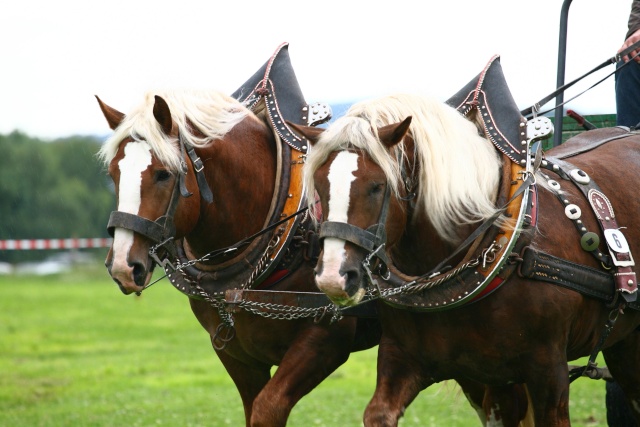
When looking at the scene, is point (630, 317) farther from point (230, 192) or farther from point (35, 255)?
point (35, 255)

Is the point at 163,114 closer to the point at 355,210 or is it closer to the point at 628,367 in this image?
the point at 355,210

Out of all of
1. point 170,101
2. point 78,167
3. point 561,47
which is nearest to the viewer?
point 170,101

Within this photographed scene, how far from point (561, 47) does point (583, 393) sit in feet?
14.9

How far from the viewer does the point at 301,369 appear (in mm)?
4523

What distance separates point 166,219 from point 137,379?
821cm

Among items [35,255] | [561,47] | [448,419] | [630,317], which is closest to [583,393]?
[448,419]

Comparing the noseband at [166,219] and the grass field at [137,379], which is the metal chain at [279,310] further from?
the grass field at [137,379]

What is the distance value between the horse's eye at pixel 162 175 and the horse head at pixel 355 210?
0.67 meters

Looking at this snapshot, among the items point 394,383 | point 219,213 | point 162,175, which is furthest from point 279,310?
point 162,175

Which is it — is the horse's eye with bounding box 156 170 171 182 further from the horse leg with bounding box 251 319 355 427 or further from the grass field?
the grass field

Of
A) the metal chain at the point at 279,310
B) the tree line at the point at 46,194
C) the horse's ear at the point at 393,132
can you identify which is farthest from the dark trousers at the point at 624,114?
the tree line at the point at 46,194

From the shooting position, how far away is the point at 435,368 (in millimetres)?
4297

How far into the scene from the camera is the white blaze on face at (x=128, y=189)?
13.7 feet

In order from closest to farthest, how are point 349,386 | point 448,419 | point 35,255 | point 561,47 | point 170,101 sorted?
1. point 170,101
2. point 561,47
3. point 448,419
4. point 349,386
5. point 35,255
